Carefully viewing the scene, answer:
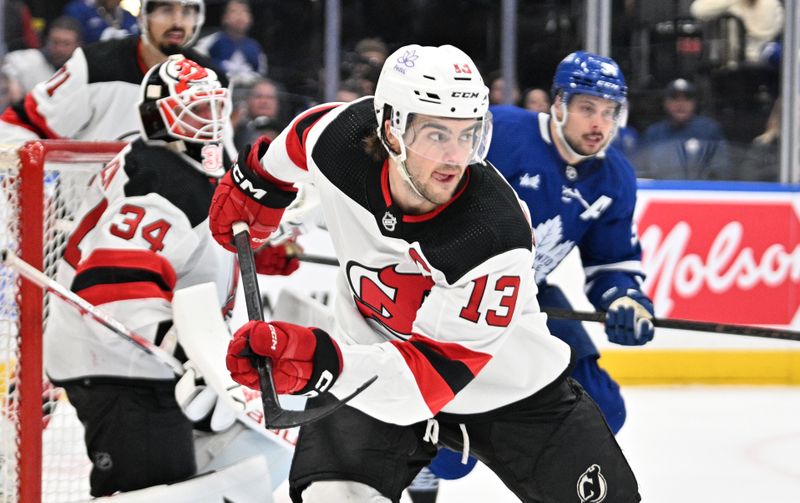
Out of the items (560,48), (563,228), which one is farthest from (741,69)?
(563,228)

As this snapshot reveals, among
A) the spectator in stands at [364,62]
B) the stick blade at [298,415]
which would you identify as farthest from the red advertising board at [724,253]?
the stick blade at [298,415]

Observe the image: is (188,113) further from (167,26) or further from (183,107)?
(167,26)

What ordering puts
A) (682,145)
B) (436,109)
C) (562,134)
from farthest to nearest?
(682,145) < (562,134) < (436,109)

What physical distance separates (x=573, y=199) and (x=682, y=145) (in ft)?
8.10

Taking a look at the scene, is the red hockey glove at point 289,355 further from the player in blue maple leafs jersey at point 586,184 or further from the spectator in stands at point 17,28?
the spectator in stands at point 17,28

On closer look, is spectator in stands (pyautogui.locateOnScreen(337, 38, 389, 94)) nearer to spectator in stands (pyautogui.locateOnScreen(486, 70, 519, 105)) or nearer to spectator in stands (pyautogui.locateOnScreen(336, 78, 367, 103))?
spectator in stands (pyautogui.locateOnScreen(336, 78, 367, 103))

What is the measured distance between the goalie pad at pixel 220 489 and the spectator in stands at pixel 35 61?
2.35 metres

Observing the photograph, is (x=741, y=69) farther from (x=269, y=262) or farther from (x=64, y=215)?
(x=64, y=215)

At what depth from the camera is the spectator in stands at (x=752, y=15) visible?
17.3ft

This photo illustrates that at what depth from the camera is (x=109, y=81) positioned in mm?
3408

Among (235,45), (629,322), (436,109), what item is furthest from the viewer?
(235,45)

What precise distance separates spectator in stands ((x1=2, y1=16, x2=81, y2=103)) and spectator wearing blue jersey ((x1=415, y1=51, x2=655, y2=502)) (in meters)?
2.22

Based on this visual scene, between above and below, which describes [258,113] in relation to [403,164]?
below

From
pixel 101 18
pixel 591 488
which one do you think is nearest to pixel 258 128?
pixel 101 18
